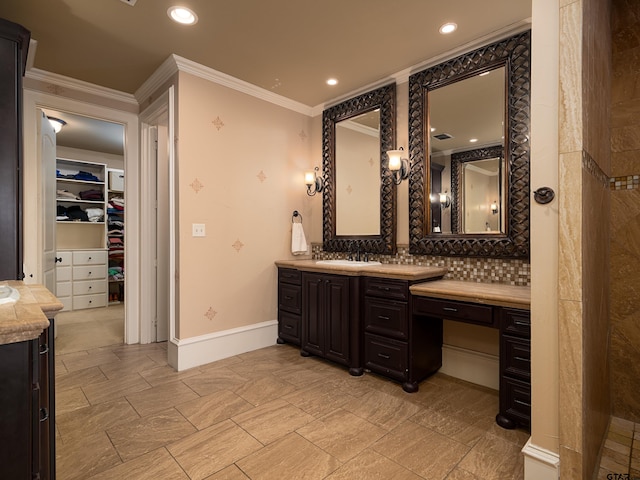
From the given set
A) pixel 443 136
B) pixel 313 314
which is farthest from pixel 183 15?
pixel 313 314

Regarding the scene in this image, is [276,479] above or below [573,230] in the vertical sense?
below

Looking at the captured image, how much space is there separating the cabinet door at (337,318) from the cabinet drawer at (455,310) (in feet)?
2.04

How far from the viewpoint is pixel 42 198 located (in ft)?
10.4

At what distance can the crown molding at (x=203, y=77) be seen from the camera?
2895 millimetres

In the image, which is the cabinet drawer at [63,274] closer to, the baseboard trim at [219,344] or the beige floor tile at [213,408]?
the baseboard trim at [219,344]

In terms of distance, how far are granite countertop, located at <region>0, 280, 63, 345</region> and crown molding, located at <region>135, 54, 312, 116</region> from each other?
225 cm

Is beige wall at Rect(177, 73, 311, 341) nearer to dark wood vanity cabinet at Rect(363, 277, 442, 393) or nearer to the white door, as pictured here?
dark wood vanity cabinet at Rect(363, 277, 442, 393)

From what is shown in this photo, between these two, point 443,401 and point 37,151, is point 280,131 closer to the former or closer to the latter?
point 37,151

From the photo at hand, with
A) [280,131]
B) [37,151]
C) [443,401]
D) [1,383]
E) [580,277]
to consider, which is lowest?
[443,401]

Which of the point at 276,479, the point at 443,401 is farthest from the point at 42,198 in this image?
the point at 443,401

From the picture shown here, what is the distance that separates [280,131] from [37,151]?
225cm

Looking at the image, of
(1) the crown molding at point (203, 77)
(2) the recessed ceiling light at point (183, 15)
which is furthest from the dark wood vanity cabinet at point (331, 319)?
(2) the recessed ceiling light at point (183, 15)

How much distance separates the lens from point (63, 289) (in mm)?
5148

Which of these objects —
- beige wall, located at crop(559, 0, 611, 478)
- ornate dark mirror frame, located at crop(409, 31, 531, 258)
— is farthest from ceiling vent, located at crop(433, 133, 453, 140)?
beige wall, located at crop(559, 0, 611, 478)
